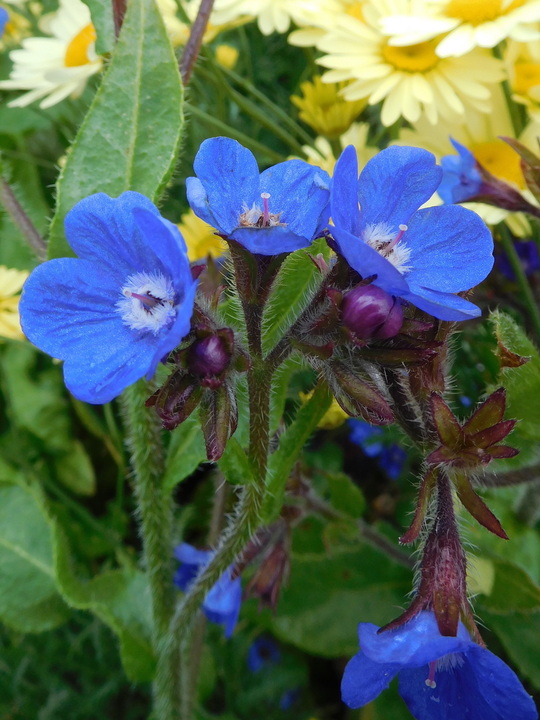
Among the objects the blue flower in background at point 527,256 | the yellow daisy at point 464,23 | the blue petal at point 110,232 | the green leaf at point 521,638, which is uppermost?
the blue petal at point 110,232

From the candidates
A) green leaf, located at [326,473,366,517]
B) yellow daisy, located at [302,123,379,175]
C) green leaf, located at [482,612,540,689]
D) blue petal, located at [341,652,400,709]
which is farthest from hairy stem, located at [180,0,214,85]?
green leaf, located at [482,612,540,689]

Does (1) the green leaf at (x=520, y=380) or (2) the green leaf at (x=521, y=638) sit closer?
(1) the green leaf at (x=520, y=380)

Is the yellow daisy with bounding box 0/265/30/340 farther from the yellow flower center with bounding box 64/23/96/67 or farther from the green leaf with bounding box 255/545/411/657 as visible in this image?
the green leaf with bounding box 255/545/411/657

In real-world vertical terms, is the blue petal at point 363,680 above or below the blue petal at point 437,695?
above

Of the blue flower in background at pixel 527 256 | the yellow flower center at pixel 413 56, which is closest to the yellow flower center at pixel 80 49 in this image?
the yellow flower center at pixel 413 56

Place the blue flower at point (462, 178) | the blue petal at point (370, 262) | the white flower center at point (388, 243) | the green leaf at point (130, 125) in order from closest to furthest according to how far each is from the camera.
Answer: the blue petal at point (370, 262) < the white flower center at point (388, 243) < the green leaf at point (130, 125) < the blue flower at point (462, 178)

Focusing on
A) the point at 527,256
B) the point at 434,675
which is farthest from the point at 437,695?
the point at 527,256

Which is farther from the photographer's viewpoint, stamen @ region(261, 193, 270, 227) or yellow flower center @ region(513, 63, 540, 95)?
yellow flower center @ region(513, 63, 540, 95)

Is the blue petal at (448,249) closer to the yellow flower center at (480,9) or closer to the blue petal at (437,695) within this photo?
the blue petal at (437,695)
